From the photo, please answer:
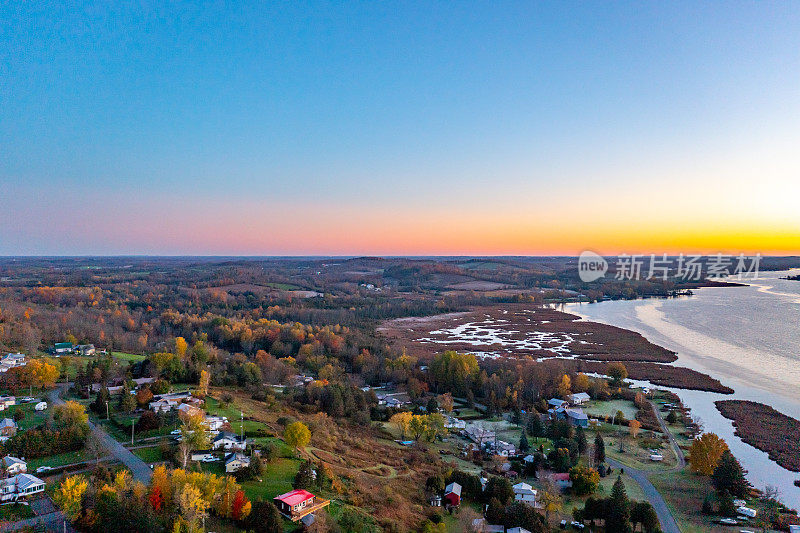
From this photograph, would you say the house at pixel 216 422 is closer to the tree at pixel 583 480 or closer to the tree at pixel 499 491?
the tree at pixel 499 491

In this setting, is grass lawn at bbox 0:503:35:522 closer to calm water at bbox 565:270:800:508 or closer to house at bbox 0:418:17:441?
house at bbox 0:418:17:441

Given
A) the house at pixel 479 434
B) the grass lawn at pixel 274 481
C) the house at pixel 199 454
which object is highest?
the house at pixel 199 454

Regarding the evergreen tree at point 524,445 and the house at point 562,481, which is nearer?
the house at point 562,481

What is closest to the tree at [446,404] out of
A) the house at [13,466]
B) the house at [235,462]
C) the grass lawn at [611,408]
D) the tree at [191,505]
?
the grass lawn at [611,408]

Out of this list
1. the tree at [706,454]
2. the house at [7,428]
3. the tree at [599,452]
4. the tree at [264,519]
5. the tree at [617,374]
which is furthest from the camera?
the tree at [617,374]

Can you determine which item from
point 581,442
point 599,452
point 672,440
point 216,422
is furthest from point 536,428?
point 216,422

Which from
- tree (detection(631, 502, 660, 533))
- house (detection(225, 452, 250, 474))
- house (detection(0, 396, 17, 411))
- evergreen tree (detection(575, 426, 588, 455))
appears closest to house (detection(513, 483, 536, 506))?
tree (detection(631, 502, 660, 533))

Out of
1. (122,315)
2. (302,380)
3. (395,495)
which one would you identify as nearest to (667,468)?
(395,495)
